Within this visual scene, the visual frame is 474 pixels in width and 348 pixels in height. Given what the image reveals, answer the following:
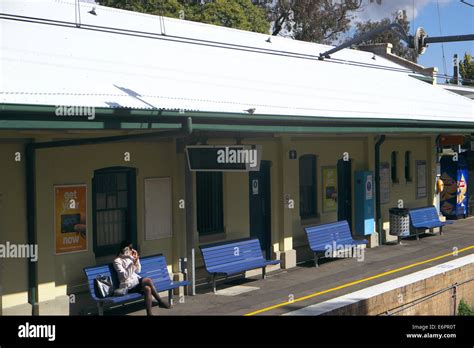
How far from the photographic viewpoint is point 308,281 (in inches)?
550

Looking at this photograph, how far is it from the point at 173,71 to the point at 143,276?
413cm

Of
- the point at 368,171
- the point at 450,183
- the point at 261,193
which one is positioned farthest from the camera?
the point at 450,183

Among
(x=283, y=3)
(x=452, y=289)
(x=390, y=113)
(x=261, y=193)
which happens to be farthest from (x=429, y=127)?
(x=283, y=3)

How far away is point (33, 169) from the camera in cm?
1046

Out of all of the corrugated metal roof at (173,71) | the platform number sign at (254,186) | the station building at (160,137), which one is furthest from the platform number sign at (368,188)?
the platform number sign at (254,186)

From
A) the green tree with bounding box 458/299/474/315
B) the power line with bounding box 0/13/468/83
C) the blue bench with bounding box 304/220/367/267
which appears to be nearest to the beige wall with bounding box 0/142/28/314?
the power line with bounding box 0/13/468/83

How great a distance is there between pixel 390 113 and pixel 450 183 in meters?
8.30

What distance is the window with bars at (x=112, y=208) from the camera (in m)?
11.9

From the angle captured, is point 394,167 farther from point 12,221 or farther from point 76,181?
point 12,221

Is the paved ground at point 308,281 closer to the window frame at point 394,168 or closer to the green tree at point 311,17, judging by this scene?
the window frame at point 394,168

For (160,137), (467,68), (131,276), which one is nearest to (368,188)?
(131,276)

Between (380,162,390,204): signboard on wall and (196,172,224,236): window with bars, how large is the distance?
263 inches

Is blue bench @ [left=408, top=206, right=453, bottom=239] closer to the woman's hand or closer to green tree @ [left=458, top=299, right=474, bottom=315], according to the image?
green tree @ [left=458, top=299, right=474, bottom=315]
